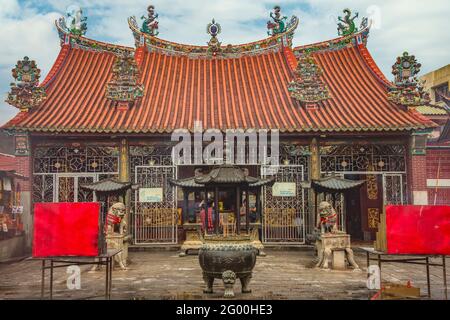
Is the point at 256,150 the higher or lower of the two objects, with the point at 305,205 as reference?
higher

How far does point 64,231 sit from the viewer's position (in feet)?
22.4

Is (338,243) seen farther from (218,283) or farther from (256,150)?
(256,150)

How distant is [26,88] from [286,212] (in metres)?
8.44

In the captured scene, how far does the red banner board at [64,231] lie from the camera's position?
267 inches

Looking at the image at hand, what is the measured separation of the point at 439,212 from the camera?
22.8 ft

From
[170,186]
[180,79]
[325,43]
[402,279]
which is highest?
[325,43]

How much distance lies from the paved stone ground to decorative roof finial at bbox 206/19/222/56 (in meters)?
8.26

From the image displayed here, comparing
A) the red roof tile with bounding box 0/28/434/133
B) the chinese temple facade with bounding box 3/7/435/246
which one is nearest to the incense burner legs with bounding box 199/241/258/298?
the chinese temple facade with bounding box 3/7/435/246

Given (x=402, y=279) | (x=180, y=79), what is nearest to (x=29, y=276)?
(x=402, y=279)

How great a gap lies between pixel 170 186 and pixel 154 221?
43.4 inches

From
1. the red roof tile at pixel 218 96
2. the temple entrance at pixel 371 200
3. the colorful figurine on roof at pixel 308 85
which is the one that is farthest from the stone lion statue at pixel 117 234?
the temple entrance at pixel 371 200

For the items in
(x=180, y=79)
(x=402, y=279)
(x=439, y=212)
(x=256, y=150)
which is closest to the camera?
(x=439, y=212)

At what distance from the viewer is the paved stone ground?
7.61m
